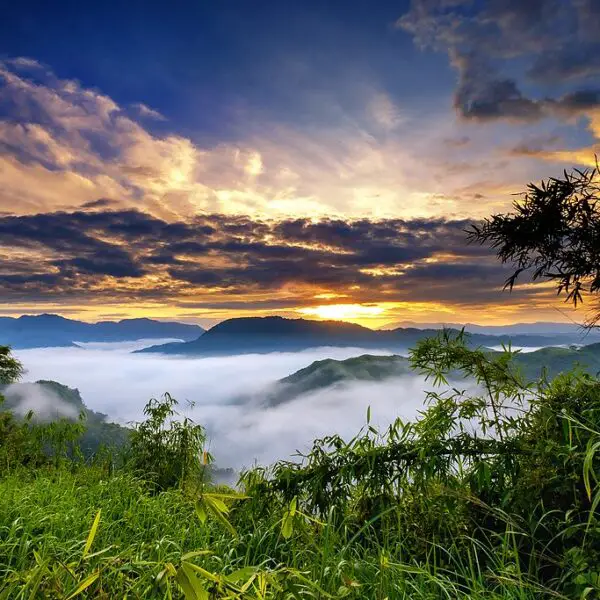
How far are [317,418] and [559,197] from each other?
156m

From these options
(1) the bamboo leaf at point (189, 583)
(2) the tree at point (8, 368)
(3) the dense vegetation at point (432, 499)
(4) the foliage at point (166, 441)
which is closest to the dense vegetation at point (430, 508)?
(3) the dense vegetation at point (432, 499)

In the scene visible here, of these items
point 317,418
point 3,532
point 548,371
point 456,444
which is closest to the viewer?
point 456,444

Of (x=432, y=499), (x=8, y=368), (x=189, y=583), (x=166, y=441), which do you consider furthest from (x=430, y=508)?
(x=8, y=368)

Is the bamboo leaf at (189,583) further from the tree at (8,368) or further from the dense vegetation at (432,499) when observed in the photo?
the tree at (8,368)

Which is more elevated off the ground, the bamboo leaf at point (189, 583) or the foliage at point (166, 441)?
the bamboo leaf at point (189, 583)

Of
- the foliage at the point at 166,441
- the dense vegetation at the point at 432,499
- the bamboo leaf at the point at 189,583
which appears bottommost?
the foliage at the point at 166,441

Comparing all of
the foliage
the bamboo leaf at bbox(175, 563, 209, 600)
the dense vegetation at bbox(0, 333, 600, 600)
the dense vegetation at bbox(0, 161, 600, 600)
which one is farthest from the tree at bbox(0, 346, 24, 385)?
the bamboo leaf at bbox(175, 563, 209, 600)

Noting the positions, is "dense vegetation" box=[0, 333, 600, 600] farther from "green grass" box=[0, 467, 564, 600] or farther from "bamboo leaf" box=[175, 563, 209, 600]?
"bamboo leaf" box=[175, 563, 209, 600]

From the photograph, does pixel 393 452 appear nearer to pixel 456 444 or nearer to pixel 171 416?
pixel 456 444

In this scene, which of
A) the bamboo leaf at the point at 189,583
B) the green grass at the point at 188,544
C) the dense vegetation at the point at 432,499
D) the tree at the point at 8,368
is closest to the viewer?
the bamboo leaf at the point at 189,583

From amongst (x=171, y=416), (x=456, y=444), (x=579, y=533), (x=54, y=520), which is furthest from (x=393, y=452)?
(x=171, y=416)

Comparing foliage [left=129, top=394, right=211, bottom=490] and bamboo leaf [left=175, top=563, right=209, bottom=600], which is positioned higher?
bamboo leaf [left=175, top=563, right=209, bottom=600]

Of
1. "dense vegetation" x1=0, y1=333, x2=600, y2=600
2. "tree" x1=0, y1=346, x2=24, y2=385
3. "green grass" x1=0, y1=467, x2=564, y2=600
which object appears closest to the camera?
"green grass" x1=0, y1=467, x2=564, y2=600

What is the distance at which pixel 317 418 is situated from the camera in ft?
511
